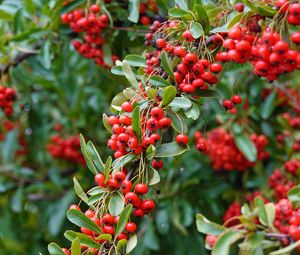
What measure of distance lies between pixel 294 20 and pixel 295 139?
1748mm

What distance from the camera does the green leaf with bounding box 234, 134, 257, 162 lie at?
3.38m

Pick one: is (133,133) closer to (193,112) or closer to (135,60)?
(193,112)

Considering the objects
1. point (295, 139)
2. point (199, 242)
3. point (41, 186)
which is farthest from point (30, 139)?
point (295, 139)

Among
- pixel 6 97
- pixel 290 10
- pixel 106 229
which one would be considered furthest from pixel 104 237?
pixel 6 97

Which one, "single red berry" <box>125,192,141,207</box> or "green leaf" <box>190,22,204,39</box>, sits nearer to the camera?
"single red berry" <box>125,192,141,207</box>

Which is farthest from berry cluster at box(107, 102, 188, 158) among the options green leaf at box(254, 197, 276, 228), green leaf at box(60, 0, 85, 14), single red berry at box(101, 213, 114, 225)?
green leaf at box(60, 0, 85, 14)

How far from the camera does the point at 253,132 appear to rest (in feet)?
12.0

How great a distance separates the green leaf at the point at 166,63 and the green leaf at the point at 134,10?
619mm

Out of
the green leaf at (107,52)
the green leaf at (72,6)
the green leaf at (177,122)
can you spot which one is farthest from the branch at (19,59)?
the green leaf at (177,122)

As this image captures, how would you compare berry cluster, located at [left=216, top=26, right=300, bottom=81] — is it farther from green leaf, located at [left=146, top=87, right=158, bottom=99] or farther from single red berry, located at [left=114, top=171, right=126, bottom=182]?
single red berry, located at [left=114, top=171, right=126, bottom=182]

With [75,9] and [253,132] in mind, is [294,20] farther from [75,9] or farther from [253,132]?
[253,132]

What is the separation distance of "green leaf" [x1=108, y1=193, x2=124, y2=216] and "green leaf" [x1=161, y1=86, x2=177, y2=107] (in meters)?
0.34

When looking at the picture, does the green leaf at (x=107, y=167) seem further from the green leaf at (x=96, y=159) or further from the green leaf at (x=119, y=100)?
the green leaf at (x=119, y=100)

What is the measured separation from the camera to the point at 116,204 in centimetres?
187
